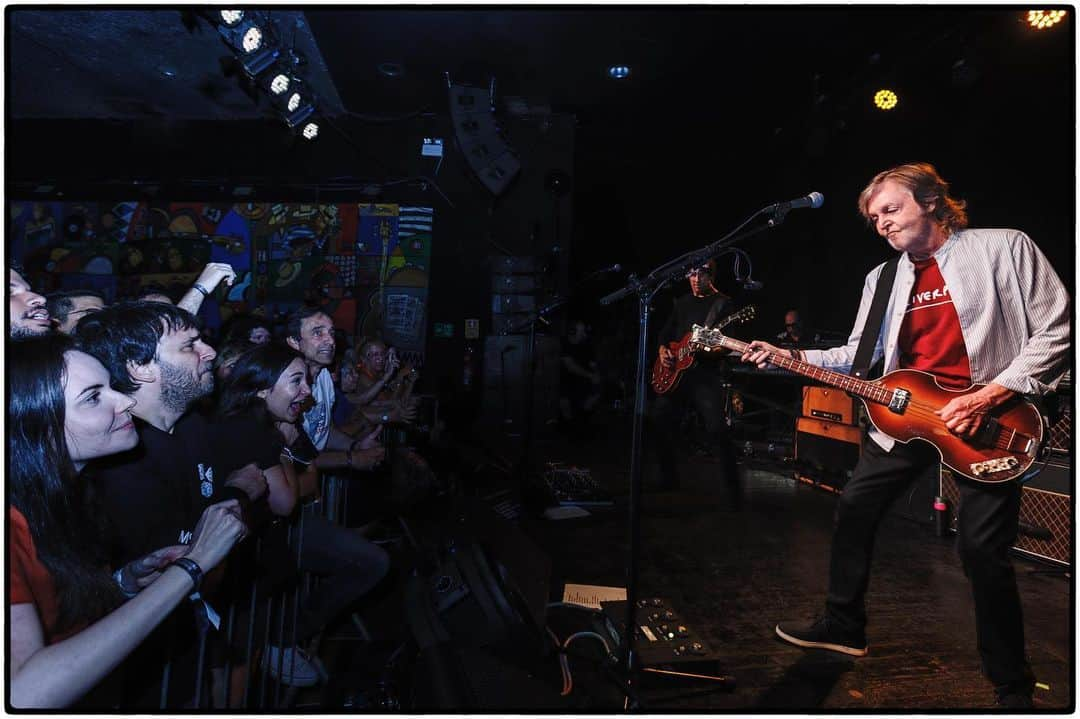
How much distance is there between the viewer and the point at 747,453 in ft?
22.6

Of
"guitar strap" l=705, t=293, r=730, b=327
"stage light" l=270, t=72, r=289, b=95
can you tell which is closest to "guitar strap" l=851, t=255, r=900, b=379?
"guitar strap" l=705, t=293, r=730, b=327

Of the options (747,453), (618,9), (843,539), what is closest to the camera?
(843,539)

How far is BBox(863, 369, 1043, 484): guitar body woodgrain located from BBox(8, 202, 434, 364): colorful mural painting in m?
5.89

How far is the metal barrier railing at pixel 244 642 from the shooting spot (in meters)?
1.66

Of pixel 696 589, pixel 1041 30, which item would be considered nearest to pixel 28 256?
pixel 696 589

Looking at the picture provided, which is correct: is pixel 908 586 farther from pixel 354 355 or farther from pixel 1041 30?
pixel 354 355

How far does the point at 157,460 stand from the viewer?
5.65ft

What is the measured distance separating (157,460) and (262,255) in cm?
639

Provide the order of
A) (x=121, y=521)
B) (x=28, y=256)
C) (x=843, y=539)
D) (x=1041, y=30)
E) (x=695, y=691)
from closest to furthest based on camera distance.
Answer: (x=121, y=521) < (x=695, y=691) < (x=843, y=539) < (x=1041, y=30) < (x=28, y=256)

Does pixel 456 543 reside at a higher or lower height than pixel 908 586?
A: higher

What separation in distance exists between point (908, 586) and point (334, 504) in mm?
3191

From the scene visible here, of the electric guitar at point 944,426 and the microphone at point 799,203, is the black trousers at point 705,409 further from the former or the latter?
the microphone at point 799,203

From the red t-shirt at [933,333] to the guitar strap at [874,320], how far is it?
10 cm

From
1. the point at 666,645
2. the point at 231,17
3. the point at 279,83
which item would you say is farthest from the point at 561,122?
the point at 666,645
